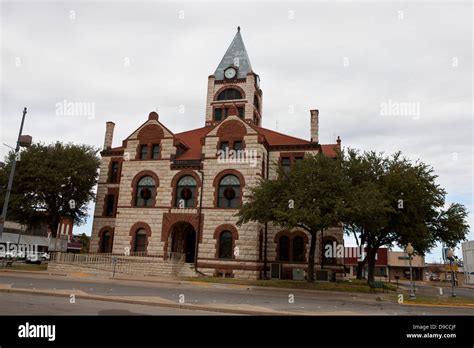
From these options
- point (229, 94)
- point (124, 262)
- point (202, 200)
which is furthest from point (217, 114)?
point (124, 262)

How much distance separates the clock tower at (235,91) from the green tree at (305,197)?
1754 centimetres

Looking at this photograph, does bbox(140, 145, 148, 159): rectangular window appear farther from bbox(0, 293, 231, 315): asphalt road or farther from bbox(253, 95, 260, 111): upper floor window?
bbox(0, 293, 231, 315): asphalt road

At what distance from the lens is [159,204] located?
3562 cm

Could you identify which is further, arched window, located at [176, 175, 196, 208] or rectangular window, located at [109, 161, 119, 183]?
rectangular window, located at [109, 161, 119, 183]

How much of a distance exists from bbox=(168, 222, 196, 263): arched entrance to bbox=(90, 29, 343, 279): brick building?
9 cm

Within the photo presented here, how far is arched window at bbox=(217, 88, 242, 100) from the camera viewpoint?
45281mm

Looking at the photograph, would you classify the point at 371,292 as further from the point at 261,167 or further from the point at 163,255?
the point at 163,255

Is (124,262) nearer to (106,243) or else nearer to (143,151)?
(106,243)

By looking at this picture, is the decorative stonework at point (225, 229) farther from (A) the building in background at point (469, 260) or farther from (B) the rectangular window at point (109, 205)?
(A) the building in background at point (469, 260)

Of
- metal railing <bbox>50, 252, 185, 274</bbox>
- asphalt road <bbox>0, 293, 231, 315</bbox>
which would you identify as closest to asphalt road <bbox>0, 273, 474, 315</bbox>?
asphalt road <bbox>0, 293, 231, 315</bbox>

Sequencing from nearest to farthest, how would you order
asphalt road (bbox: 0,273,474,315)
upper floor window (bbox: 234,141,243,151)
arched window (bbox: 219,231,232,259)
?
asphalt road (bbox: 0,273,474,315)
arched window (bbox: 219,231,232,259)
upper floor window (bbox: 234,141,243,151)

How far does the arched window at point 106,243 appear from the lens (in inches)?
1518
